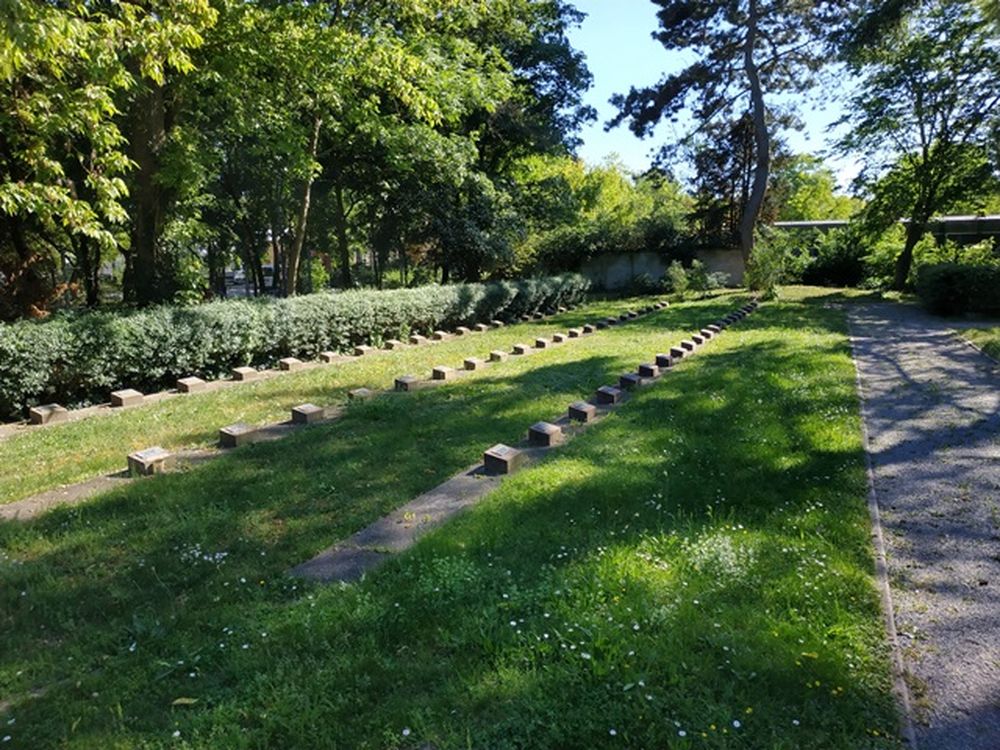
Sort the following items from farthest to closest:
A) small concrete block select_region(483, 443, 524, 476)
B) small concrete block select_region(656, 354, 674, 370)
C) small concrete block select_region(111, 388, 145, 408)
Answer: small concrete block select_region(656, 354, 674, 370) → small concrete block select_region(111, 388, 145, 408) → small concrete block select_region(483, 443, 524, 476)

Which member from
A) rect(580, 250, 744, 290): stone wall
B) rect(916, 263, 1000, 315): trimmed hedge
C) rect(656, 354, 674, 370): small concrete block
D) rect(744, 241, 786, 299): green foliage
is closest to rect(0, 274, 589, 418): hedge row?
rect(656, 354, 674, 370): small concrete block

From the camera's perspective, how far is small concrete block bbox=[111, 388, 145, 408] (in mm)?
6461

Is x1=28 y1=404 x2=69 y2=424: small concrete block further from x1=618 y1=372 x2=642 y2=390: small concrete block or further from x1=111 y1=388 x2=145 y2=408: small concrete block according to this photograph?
x1=618 y1=372 x2=642 y2=390: small concrete block

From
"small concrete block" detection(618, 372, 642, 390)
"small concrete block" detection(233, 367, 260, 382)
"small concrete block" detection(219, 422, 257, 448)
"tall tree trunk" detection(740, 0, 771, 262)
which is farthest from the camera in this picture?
"tall tree trunk" detection(740, 0, 771, 262)

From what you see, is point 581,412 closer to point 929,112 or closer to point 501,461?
point 501,461

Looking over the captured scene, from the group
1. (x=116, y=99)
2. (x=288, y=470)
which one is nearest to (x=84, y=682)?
(x=288, y=470)

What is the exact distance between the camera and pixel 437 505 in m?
3.76

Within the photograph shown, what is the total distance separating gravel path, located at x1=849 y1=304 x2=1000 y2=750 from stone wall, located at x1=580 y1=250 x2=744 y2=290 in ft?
55.8

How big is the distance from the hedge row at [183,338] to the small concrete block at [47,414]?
226 millimetres

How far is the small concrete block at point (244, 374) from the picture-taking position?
7897 mm

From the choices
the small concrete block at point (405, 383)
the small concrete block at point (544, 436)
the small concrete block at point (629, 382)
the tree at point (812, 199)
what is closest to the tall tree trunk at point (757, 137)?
the small concrete block at point (629, 382)

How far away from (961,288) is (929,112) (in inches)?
301

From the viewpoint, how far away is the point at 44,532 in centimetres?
335

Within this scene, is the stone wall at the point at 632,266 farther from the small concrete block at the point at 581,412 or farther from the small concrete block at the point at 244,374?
the small concrete block at the point at 581,412
